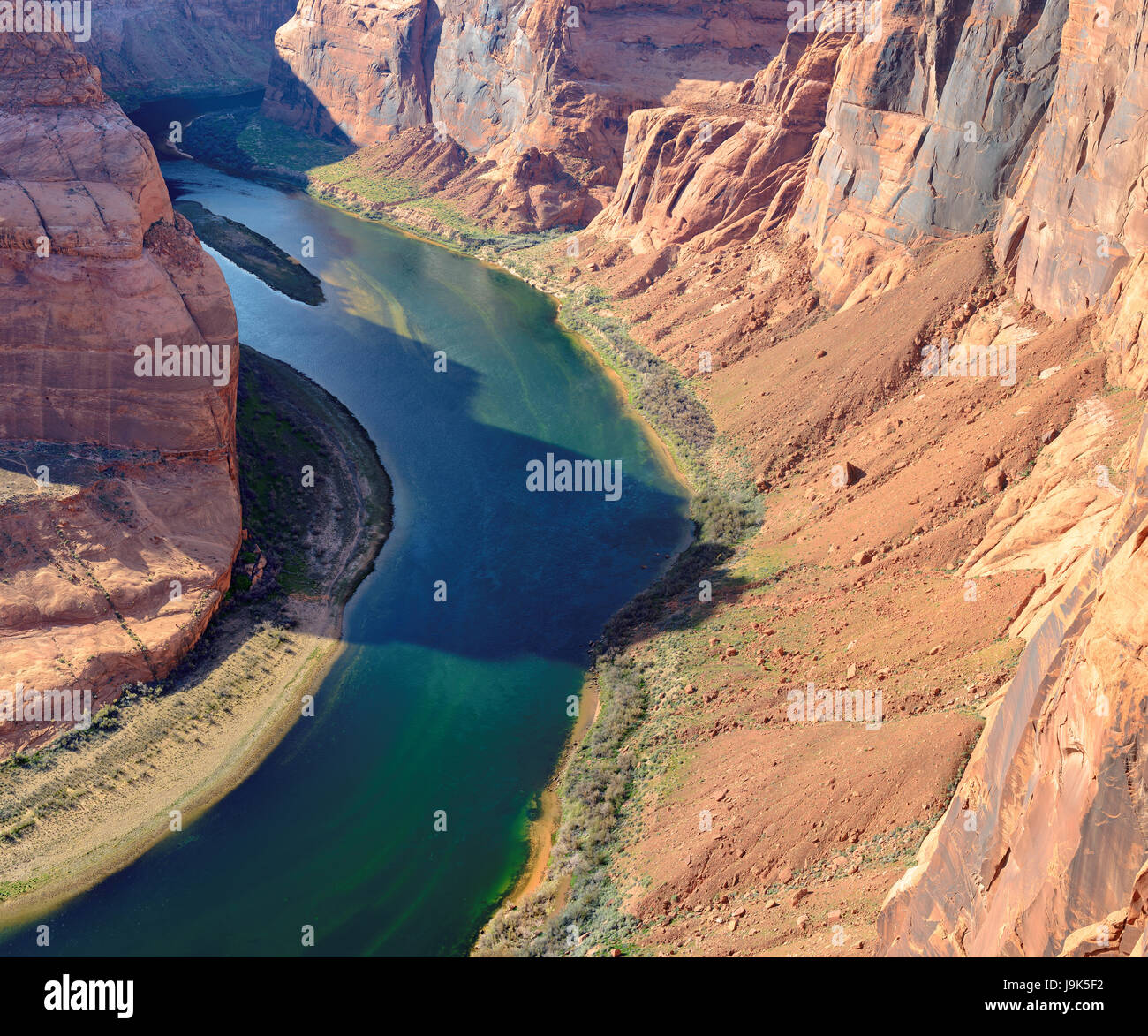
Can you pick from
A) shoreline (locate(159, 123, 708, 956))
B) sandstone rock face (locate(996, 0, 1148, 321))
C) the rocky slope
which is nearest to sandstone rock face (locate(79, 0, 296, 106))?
shoreline (locate(159, 123, 708, 956))

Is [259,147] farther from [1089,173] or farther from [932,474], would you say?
[932,474]

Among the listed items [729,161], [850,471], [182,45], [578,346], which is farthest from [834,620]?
[182,45]

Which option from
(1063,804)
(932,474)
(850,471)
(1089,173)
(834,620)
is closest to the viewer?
(1063,804)

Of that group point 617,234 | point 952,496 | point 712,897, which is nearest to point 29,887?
point 712,897

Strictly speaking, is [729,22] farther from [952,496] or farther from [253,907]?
[253,907]

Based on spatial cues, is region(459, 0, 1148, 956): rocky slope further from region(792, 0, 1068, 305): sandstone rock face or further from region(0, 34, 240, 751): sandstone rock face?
region(0, 34, 240, 751): sandstone rock face

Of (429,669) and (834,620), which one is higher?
(834,620)
